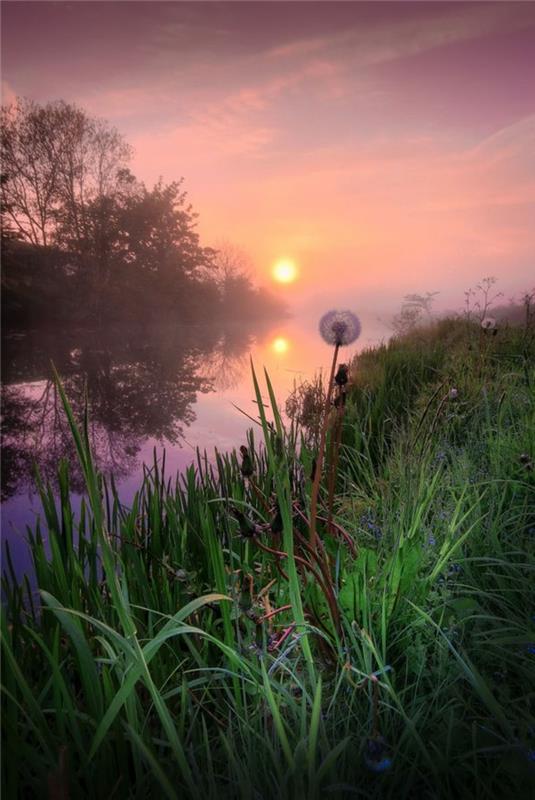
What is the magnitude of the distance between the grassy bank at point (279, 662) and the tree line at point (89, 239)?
68.3 feet

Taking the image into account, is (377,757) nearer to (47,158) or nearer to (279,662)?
(279,662)

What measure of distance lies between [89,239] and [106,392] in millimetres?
14078

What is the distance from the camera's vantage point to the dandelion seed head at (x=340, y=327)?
1427 mm

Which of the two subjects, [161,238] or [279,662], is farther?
[161,238]

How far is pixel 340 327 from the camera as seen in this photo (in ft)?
4.79

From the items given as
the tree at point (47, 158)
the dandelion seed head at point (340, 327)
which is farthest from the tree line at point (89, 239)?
the dandelion seed head at point (340, 327)

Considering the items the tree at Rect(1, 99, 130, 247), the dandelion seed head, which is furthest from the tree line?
the dandelion seed head

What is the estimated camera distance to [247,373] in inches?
530

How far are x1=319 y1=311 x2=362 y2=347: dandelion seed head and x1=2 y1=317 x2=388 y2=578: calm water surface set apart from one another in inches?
2.3

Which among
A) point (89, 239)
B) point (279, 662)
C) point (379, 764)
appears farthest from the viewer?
point (89, 239)

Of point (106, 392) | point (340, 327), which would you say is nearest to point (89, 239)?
point (106, 392)

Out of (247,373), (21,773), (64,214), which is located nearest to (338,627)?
(21,773)

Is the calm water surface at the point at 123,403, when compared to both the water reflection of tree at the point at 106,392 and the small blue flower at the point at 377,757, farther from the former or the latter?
the small blue flower at the point at 377,757

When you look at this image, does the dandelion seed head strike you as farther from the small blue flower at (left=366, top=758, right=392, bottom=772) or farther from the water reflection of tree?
the water reflection of tree
